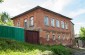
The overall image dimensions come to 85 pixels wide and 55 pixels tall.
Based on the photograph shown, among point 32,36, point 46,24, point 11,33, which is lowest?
point 32,36

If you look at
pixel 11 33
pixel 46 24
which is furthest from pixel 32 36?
pixel 46 24

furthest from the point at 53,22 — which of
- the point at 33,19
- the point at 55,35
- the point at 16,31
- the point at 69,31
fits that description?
the point at 16,31

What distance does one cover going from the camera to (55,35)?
36469 mm

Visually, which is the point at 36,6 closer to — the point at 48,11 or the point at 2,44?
the point at 48,11

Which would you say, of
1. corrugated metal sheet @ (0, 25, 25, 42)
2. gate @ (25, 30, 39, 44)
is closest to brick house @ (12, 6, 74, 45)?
gate @ (25, 30, 39, 44)

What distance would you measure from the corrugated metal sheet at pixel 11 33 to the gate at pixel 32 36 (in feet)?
4.77

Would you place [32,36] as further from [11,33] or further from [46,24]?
[46,24]

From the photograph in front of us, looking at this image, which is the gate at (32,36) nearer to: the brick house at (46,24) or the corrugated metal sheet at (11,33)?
the brick house at (46,24)

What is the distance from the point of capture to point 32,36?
29.2m

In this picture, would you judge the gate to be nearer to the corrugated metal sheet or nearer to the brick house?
the brick house

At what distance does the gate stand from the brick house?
0.90 metres

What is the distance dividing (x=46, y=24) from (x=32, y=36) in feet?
16.8

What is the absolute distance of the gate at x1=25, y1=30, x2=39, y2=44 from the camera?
92.9 ft

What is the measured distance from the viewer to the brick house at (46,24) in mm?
31906
